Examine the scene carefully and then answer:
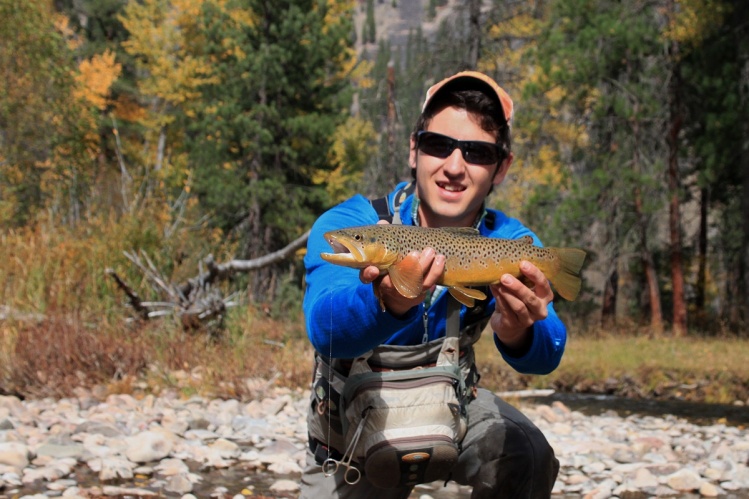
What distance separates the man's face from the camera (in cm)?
297

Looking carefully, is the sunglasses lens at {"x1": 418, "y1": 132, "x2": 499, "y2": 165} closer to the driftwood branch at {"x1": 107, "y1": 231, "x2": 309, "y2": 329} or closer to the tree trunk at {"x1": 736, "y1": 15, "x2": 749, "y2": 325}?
the driftwood branch at {"x1": 107, "y1": 231, "x2": 309, "y2": 329}

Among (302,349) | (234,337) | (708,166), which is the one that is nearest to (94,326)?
(234,337)

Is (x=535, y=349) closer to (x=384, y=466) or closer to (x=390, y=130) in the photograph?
(x=384, y=466)

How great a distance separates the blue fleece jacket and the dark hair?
0.37m

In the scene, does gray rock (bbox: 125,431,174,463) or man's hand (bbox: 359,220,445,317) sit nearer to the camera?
man's hand (bbox: 359,220,445,317)

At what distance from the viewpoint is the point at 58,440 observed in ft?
18.1

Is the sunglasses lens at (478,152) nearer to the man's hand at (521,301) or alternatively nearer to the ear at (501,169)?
the ear at (501,169)

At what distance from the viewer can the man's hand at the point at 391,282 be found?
225 cm

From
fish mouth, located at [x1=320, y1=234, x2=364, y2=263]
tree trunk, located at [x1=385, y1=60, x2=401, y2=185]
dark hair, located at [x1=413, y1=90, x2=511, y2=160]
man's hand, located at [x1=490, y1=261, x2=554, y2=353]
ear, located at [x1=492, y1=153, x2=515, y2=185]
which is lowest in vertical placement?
man's hand, located at [x1=490, y1=261, x2=554, y2=353]

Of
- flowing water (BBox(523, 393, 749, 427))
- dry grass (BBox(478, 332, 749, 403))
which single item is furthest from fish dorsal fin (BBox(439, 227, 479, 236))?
dry grass (BBox(478, 332, 749, 403))

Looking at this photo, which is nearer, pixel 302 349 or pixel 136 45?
pixel 302 349

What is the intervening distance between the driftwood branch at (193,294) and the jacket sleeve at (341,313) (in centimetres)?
596

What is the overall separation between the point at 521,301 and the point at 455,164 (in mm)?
701

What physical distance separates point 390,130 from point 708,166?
9050mm
